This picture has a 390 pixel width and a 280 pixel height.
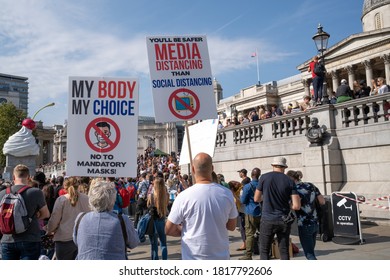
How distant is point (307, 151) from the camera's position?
1341 cm

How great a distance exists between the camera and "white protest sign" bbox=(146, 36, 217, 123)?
624 centimetres

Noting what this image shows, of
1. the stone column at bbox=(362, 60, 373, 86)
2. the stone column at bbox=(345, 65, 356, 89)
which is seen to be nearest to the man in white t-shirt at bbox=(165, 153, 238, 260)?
the stone column at bbox=(362, 60, 373, 86)

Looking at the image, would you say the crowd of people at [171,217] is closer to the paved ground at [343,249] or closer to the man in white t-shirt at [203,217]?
the man in white t-shirt at [203,217]

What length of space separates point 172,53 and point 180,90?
0.63 metres

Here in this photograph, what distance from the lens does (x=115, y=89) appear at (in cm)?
651

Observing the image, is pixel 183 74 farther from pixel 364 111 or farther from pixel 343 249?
pixel 364 111

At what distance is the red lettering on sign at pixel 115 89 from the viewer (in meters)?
6.46

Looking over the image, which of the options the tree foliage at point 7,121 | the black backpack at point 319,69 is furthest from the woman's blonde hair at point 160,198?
the tree foliage at point 7,121

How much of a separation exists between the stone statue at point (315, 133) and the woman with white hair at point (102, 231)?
404 inches

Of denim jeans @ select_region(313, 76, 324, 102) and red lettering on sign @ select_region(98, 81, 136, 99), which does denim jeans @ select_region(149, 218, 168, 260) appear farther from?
denim jeans @ select_region(313, 76, 324, 102)

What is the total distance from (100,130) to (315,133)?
29.0 feet

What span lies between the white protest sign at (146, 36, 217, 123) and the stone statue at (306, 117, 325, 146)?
771cm
